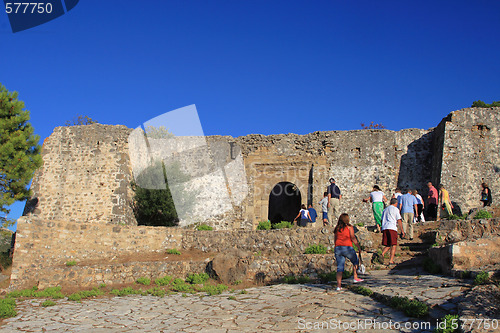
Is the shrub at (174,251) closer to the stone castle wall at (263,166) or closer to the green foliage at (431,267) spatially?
the stone castle wall at (263,166)

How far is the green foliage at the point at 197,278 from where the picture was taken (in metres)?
9.66

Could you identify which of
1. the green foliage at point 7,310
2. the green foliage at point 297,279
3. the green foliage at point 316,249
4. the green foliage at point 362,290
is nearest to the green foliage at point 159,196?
the green foliage at point 316,249

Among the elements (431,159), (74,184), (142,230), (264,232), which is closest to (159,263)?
(142,230)

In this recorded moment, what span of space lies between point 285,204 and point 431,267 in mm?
14233

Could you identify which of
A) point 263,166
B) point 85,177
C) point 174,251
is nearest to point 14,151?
point 85,177

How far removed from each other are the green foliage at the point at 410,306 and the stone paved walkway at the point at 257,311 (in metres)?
0.11

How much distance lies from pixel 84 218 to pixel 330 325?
1378 centimetres

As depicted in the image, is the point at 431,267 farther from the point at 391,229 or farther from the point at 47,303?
the point at 47,303

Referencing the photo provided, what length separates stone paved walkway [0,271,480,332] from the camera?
5.37 meters

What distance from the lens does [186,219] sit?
17406mm

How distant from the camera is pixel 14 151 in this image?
573 inches

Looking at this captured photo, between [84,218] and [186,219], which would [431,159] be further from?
[84,218]

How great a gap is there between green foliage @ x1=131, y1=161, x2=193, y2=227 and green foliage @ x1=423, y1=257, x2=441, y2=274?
35.9 feet

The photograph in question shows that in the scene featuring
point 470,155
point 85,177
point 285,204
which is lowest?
point 285,204
